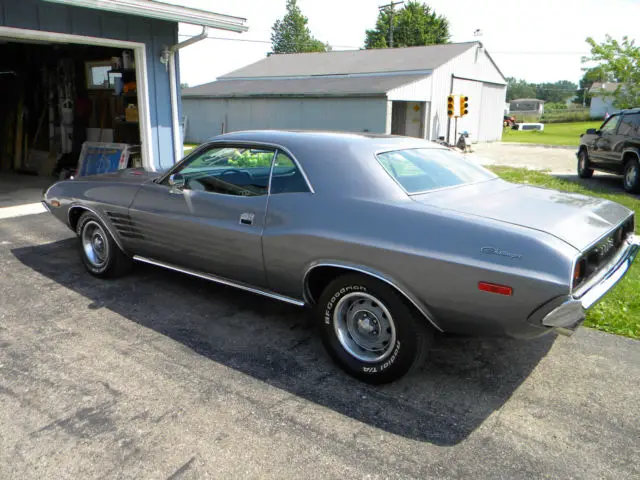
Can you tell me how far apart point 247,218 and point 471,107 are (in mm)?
29551

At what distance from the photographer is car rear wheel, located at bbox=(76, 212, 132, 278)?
4957 millimetres

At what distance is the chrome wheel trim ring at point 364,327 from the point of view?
3.21 metres

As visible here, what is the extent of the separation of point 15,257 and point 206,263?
309 centimetres

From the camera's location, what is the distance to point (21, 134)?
13039 millimetres

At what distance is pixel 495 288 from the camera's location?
2713mm

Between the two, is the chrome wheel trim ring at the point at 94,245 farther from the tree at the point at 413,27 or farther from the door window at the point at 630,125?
the tree at the point at 413,27

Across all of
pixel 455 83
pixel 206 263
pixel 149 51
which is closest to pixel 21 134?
pixel 149 51

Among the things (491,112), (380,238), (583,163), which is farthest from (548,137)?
(380,238)

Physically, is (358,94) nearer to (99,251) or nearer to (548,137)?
(99,251)

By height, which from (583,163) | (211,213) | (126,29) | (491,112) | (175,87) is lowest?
(583,163)

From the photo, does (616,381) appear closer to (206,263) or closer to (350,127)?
(206,263)

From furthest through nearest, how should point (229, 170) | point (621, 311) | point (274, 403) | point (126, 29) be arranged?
point (126, 29) < point (621, 311) < point (229, 170) < point (274, 403)

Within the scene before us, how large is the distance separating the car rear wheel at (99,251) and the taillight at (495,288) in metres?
3.52

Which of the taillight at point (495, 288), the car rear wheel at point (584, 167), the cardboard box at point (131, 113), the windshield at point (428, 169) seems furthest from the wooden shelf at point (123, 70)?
the car rear wheel at point (584, 167)
